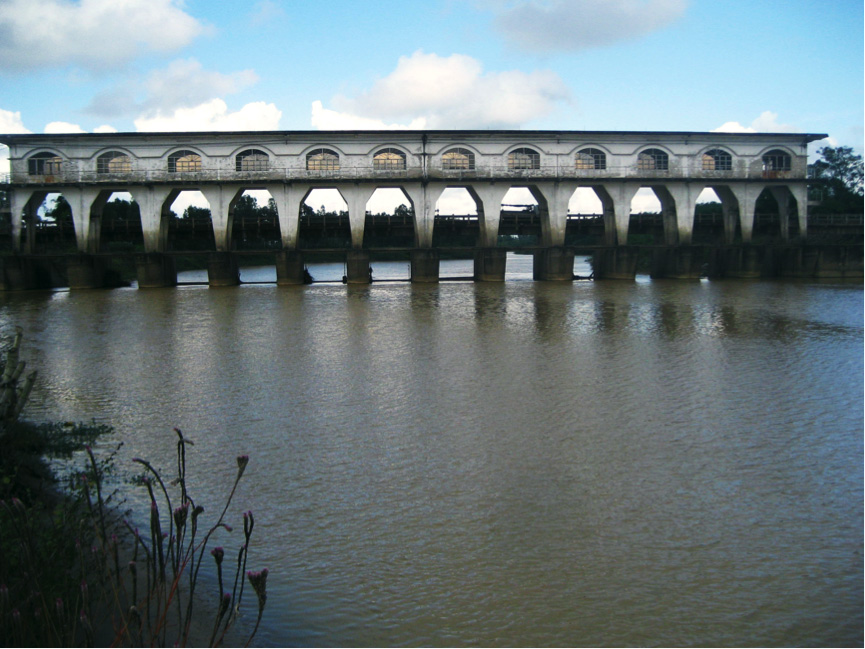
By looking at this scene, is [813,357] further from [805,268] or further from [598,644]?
[805,268]

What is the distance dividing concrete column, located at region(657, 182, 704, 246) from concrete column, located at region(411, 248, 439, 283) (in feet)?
52.4

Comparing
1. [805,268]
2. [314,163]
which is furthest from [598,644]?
[805,268]

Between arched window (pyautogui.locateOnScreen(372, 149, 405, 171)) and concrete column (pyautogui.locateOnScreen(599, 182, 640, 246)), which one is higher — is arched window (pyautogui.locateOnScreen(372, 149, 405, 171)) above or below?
above

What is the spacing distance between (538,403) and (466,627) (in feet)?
24.6

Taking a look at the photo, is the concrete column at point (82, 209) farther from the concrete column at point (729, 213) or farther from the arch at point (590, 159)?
the concrete column at point (729, 213)

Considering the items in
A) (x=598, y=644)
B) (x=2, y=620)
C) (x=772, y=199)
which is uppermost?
(x=772, y=199)

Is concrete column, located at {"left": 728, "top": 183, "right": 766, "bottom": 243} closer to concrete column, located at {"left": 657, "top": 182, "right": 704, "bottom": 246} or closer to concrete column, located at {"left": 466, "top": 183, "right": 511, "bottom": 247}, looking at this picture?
concrete column, located at {"left": 657, "top": 182, "right": 704, "bottom": 246}

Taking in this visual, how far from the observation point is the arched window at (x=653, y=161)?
46875 mm

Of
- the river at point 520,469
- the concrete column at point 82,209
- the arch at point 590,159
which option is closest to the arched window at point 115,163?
the concrete column at point 82,209

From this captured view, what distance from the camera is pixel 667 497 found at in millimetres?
8688

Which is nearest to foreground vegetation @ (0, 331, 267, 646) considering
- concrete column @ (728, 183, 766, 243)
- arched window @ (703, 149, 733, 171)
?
arched window @ (703, 149, 733, 171)

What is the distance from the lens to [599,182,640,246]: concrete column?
46406 millimetres

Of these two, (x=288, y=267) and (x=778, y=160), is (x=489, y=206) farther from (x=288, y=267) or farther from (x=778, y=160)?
(x=778, y=160)

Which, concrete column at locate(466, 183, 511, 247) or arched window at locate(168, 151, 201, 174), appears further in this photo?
concrete column at locate(466, 183, 511, 247)
